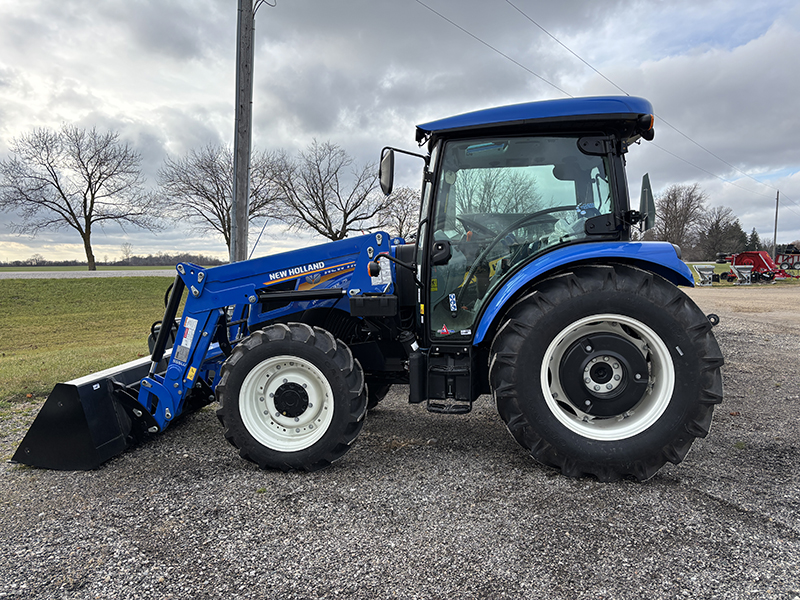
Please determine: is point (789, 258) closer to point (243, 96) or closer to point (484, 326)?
point (243, 96)

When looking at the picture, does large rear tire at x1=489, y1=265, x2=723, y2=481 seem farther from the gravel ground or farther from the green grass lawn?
the green grass lawn

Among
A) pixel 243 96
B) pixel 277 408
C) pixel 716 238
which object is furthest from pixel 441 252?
pixel 716 238

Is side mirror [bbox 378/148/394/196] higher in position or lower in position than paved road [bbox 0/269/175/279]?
higher

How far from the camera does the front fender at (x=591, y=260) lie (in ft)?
10.0

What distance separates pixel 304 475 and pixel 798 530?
8.97 feet

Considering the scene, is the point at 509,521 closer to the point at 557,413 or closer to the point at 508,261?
the point at 557,413

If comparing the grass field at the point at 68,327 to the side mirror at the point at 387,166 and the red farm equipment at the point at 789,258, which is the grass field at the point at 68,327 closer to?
the side mirror at the point at 387,166

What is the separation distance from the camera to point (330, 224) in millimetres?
21688

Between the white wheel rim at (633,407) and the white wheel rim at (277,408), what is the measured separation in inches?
58.4

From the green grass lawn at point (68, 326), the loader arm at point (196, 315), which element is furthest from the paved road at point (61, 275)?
the loader arm at point (196, 315)

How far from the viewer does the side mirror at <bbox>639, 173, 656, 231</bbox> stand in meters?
3.31

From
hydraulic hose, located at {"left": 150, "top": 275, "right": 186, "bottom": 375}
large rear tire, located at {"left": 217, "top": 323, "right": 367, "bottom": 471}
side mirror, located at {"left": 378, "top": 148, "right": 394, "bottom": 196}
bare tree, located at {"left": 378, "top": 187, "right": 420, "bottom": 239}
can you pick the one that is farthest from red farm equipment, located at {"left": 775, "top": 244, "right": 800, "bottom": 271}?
hydraulic hose, located at {"left": 150, "top": 275, "right": 186, "bottom": 375}

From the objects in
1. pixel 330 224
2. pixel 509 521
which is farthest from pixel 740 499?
pixel 330 224

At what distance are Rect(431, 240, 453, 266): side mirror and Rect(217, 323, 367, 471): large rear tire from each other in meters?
0.89
